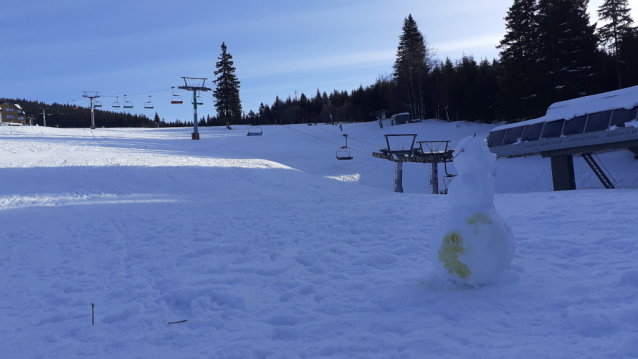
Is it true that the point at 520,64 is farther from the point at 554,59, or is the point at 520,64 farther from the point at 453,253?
the point at 453,253

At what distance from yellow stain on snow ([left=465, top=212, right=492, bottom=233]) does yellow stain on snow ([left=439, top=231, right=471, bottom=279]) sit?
0.20 metres

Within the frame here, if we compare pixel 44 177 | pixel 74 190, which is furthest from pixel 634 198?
pixel 44 177

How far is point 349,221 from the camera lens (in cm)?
1052

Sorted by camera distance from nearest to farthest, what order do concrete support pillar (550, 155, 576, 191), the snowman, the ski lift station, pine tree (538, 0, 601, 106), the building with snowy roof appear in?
the snowman, the ski lift station, concrete support pillar (550, 155, 576, 191), pine tree (538, 0, 601, 106), the building with snowy roof

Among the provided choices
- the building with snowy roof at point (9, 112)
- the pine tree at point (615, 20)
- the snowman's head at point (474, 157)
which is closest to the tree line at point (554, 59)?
the pine tree at point (615, 20)

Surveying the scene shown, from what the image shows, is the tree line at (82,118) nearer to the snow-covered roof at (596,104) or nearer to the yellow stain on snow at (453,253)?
the snow-covered roof at (596,104)

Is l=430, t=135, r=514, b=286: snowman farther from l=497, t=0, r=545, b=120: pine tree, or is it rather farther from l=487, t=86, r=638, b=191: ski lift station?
l=497, t=0, r=545, b=120: pine tree

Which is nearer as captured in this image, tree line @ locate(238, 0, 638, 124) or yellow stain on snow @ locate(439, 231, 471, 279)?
yellow stain on snow @ locate(439, 231, 471, 279)

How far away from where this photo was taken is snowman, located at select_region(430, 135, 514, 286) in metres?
4.71

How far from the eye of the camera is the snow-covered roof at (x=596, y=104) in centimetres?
1597

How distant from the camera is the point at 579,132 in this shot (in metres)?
17.2

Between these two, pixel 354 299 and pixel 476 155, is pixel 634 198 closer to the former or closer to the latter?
pixel 476 155

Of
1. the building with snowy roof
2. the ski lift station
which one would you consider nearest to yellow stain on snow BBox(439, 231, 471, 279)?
the ski lift station

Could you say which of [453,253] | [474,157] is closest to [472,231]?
[453,253]
